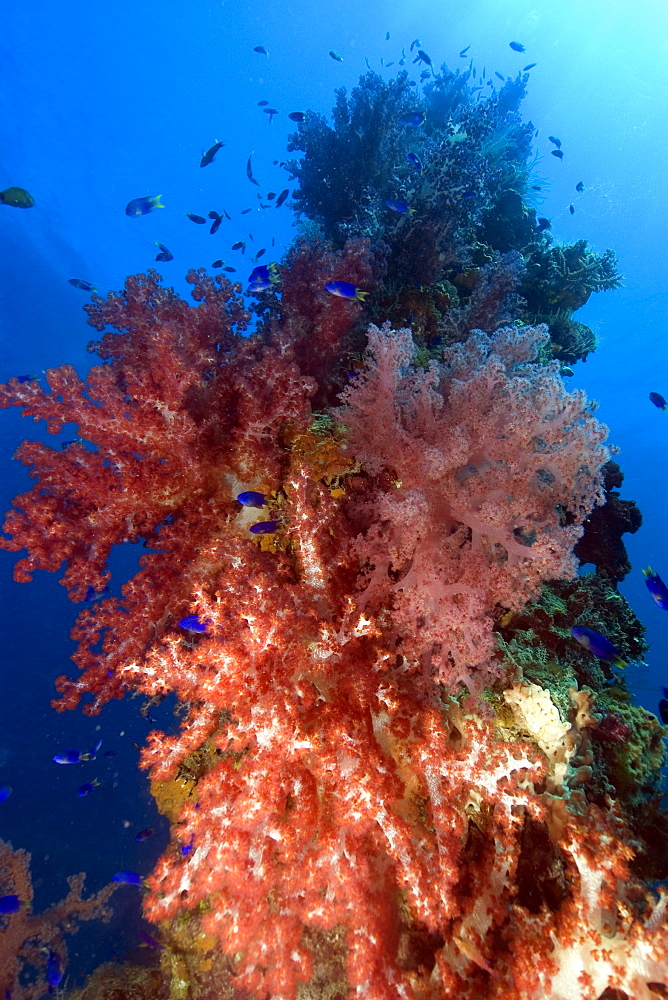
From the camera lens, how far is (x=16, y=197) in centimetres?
595

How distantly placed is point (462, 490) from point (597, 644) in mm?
1973

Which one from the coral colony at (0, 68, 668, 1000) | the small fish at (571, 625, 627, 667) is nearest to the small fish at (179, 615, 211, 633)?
the coral colony at (0, 68, 668, 1000)

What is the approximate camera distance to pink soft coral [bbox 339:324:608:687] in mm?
3207

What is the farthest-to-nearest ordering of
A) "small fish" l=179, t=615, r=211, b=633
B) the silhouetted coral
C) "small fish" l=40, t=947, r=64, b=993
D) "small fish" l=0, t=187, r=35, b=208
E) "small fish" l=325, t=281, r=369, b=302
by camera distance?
"small fish" l=40, t=947, r=64, b=993, "small fish" l=0, t=187, r=35, b=208, the silhouetted coral, "small fish" l=325, t=281, r=369, b=302, "small fish" l=179, t=615, r=211, b=633

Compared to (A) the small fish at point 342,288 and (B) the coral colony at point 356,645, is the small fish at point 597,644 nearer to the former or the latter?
(B) the coral colony at point 356,645

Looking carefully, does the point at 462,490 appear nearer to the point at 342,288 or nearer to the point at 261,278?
the point at 342,288

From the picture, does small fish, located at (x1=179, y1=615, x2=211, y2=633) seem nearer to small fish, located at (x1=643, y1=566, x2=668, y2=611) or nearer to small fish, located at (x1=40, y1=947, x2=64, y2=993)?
small fish, located at (x1=643, y1=566, x2=668, y2=611)

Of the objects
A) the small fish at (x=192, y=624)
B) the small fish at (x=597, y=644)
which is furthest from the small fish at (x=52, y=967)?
the small fish at (x=597, y=644)

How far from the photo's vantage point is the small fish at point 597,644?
3.81 m

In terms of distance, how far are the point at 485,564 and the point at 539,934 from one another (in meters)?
2.12

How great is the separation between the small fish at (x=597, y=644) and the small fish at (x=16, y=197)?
8.43 m

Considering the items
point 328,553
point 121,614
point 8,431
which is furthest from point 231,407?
point 8,431

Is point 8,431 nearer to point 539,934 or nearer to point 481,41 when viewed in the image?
point 539,934

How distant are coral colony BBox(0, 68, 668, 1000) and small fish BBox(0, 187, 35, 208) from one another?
3021 millimetres
